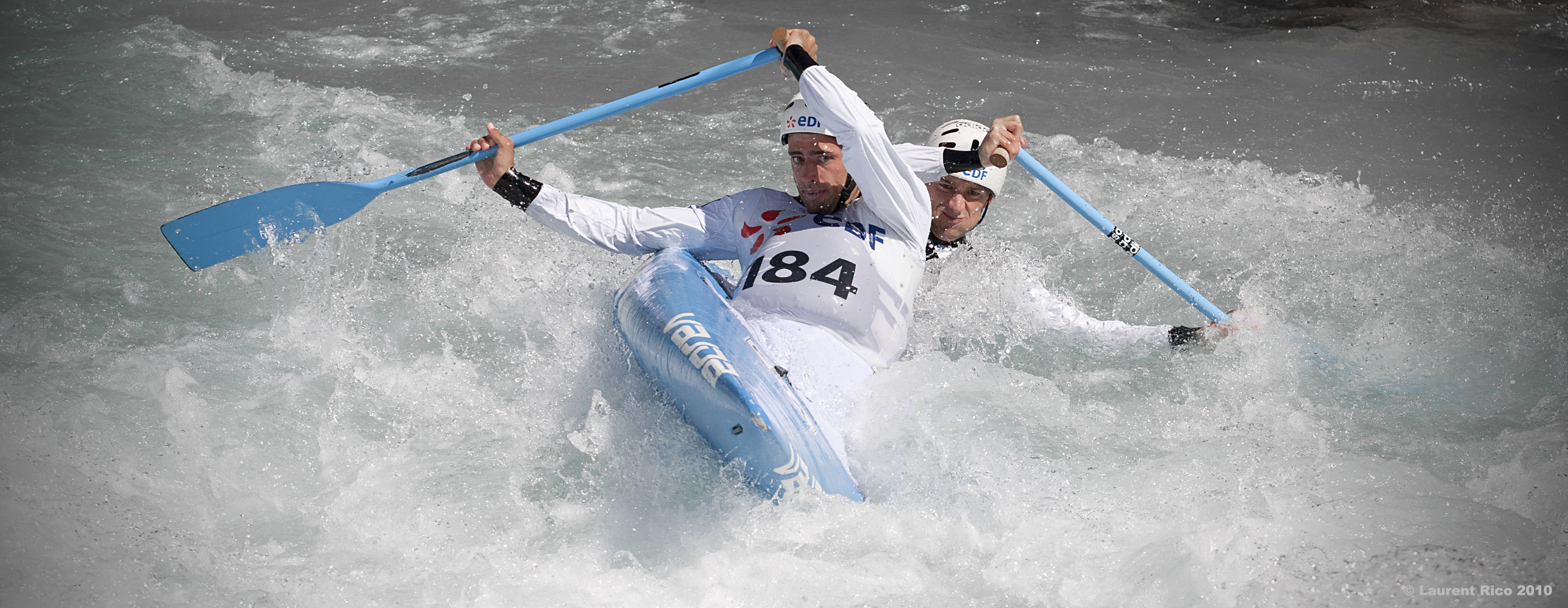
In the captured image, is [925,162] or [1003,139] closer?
[1003,139]

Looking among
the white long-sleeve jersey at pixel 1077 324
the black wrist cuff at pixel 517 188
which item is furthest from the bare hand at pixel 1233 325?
the black wrist cuff at pixel 517 188

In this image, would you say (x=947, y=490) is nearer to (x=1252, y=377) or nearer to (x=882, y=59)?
(x=1252, y=377)

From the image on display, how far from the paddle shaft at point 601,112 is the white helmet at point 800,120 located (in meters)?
0.21

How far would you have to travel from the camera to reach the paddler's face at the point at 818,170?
3.74 meters

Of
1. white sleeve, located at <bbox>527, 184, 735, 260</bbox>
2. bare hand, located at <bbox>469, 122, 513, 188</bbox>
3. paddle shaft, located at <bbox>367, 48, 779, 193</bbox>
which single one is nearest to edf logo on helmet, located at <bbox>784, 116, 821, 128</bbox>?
paddle shaft, located at <bbox>367, 48, 779, 193</bbox>

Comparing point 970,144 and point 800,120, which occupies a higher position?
point 800,120

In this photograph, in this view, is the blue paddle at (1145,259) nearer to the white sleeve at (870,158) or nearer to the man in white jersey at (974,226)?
the man in white jersey at (974,226)

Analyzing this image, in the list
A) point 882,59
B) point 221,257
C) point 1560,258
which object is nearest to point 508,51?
point 882,59

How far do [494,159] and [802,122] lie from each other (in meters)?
1.13

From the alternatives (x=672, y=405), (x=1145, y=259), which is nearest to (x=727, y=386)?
(x=672, y=405)

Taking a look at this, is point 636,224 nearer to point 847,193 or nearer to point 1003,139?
point 847,193

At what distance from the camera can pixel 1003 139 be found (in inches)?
138

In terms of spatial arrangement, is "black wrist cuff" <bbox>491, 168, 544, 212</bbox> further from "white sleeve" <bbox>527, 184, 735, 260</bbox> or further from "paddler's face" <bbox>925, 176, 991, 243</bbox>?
"paddler's face" <bbox>925, 176, 991, 243</bbox>

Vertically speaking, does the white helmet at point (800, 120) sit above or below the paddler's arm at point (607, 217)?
above
